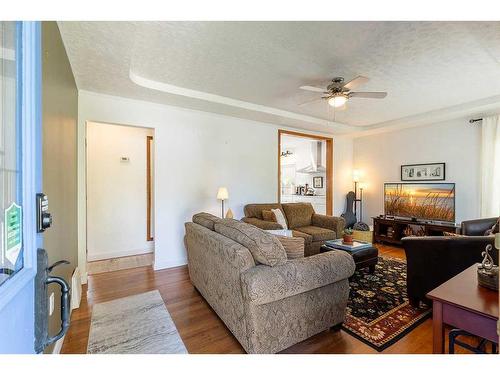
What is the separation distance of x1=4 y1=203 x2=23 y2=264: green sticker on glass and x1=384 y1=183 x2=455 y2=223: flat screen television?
5.56m

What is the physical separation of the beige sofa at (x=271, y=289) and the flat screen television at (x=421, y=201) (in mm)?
3617

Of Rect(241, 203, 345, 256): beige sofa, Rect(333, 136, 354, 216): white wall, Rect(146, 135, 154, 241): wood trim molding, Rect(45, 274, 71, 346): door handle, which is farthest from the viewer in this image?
Rect(333, 136, 354, 216): white wall

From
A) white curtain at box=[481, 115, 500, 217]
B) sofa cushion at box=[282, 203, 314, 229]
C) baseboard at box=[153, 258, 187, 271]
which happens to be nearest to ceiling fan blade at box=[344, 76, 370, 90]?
sofa cushion at box=[282, 203, 314, 229]

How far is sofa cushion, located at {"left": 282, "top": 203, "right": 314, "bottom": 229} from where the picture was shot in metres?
4.34

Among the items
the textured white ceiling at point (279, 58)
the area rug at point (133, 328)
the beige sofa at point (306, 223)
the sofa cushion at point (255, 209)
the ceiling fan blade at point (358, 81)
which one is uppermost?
the textured white ceiling at point (279, 58)

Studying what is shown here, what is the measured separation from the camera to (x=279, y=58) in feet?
8.19

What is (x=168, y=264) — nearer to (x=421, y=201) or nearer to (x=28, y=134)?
(x=28, y=134)

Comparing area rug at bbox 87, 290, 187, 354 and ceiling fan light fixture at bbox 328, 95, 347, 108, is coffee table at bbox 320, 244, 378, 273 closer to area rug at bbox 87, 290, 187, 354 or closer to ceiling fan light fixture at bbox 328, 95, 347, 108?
ceiling fan light fixture at bbox 328, 95, 347, 108

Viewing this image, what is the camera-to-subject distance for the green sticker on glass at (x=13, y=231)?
0.71 meters

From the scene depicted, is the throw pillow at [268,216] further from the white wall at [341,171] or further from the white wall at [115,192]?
the white wall at [341,171]

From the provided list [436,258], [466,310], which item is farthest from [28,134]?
[436,258]

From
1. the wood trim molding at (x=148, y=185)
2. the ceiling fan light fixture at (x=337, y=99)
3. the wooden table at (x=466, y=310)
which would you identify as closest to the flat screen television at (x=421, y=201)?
the ceiling fan light fixture at (x=337, y=99)
